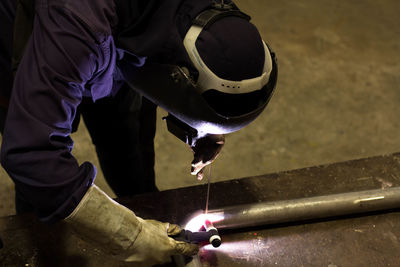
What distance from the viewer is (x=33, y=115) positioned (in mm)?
1005

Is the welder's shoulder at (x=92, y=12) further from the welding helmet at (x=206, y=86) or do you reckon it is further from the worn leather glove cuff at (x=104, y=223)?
the worn leather glove cuff at (x=104, y=223)

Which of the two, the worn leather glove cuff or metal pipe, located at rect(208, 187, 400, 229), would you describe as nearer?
the worn leather glove cuff

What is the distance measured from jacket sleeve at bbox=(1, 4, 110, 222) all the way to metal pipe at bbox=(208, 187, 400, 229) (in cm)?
70

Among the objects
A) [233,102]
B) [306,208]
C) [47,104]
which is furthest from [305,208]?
[47,104]

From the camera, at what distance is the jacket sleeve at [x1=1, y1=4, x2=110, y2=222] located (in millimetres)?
1004

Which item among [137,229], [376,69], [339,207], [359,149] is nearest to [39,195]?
[137,229]

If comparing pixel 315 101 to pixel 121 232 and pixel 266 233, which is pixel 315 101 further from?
pixel 121 232

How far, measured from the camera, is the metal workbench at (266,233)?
1.50 m

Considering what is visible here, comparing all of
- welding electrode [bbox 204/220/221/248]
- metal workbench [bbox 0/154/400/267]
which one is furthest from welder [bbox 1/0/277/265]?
metal workbench [bbox 0/154/400/267]

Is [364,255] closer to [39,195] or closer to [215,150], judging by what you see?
[215,150]

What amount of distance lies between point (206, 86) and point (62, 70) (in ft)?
1.30

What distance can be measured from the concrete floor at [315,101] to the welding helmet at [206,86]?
1.58 m

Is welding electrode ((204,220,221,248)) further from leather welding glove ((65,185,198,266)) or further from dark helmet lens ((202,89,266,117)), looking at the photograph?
dark helmet lens ((202,89,266,117))

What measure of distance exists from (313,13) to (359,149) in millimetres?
1832
